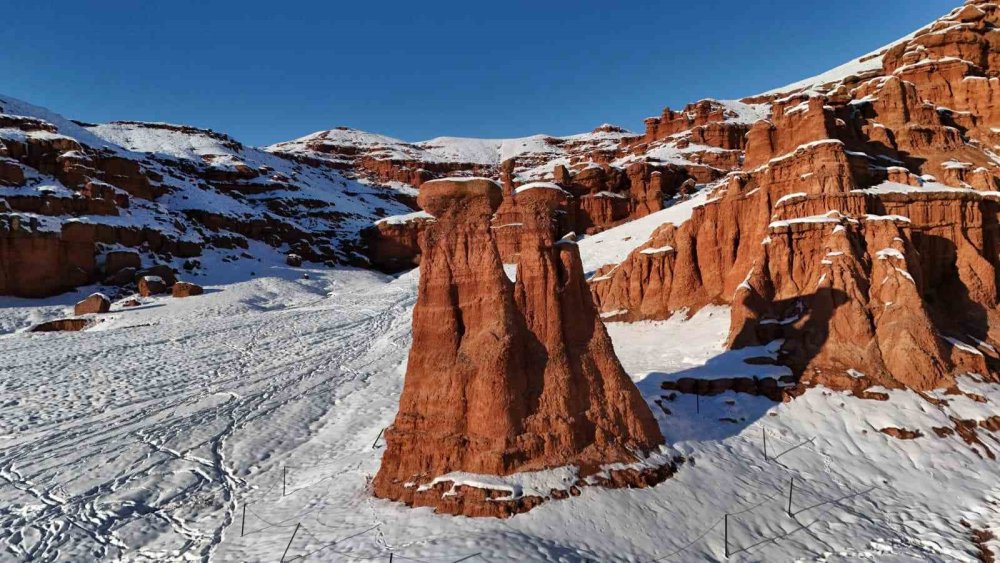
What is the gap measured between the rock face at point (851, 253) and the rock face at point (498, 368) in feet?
33.3

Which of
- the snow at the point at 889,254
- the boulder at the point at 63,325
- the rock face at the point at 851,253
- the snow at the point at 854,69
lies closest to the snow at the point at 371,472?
the rock face at the point at 851,253

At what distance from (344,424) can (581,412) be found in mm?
10906

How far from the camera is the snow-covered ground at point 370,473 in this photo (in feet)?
35.0

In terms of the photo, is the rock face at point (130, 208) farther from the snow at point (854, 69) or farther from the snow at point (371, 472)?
the snow at point (854, 69)

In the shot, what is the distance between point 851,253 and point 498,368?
53.0ft

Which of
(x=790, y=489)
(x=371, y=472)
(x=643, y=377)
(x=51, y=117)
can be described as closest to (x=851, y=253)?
(x=643, y=377)

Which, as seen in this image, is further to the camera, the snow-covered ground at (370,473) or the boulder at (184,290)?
the boulder at (184,290)

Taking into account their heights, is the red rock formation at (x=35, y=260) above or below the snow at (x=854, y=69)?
below

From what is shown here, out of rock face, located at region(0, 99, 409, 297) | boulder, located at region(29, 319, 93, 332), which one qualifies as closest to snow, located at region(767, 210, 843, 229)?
boulder, located at region(29, 319, 93, 332)

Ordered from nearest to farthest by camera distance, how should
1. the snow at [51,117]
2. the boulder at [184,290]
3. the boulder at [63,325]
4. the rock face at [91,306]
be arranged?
the boulder at [63,325] → the rock face at [91,306] → the boulder at [184,290] → the snow at [51,117]

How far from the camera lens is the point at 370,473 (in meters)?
13.8

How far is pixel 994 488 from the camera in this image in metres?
13.8

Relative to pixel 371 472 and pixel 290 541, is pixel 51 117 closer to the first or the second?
pixel 371 472

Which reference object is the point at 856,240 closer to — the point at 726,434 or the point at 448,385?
the point at 726,434
